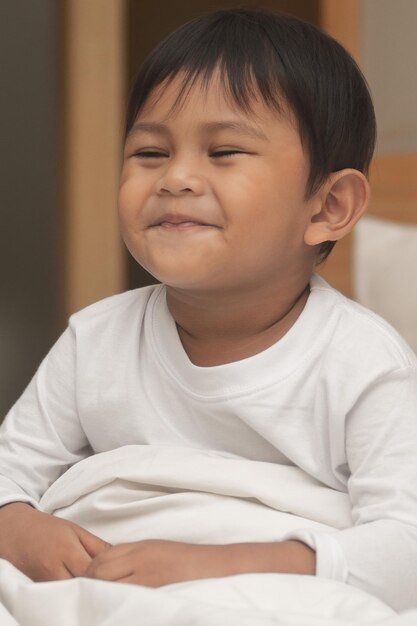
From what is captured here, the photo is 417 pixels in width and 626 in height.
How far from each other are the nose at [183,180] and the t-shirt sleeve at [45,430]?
287 mm

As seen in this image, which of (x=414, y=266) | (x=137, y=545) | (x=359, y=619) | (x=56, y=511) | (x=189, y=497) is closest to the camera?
(x=359, y=619)

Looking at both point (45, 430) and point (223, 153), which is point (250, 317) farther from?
point (45, 430)

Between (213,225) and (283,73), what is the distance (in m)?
0.18

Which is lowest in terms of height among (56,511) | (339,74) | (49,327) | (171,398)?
(49,327)

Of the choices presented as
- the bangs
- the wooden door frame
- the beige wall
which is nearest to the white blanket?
the bangs

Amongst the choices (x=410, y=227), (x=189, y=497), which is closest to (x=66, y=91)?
(x=410, y=227)

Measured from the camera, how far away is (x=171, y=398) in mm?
1132

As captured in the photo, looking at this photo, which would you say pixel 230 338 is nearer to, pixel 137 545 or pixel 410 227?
pixel 137 545

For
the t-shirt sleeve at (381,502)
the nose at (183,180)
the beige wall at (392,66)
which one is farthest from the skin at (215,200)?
the beige wall at (392,66)

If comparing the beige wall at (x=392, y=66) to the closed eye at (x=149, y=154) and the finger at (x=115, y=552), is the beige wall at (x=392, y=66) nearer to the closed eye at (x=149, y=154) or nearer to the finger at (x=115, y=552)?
the closed eye at (x=149, y=154)

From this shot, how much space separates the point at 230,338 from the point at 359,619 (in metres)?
0.45

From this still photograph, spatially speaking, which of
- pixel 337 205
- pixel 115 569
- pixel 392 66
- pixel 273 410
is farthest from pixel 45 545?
pixel 392 66

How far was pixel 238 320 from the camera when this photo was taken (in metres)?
1.12

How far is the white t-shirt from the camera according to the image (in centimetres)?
95
